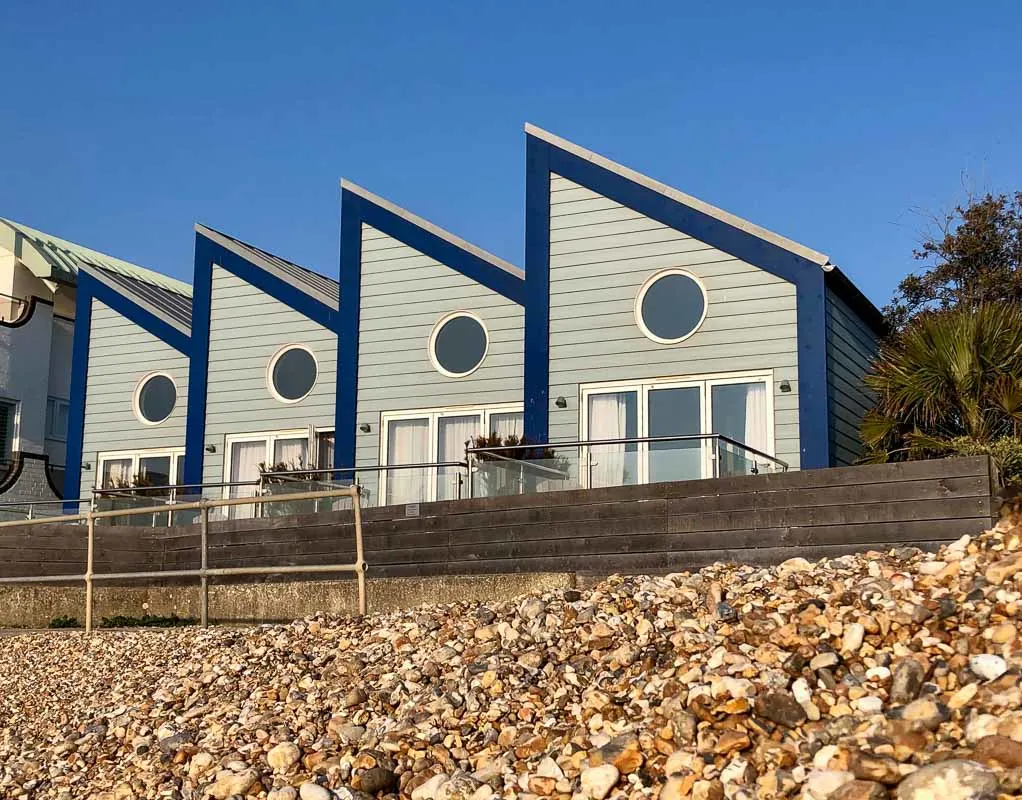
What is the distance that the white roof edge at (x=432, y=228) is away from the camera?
18.2 m

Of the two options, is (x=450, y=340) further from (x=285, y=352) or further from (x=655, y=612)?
(x=655, y=612)

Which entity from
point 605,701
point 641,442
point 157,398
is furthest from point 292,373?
point 605,701

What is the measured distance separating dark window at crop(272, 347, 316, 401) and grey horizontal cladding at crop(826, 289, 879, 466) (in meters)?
8.79

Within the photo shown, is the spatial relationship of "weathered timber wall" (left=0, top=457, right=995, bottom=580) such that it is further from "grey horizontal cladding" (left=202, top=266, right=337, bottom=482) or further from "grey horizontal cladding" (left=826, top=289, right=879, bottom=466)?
"grey horizontal cladding" (left=826, top=289, right=879, bottom=466)

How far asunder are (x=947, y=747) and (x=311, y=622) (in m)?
6.04

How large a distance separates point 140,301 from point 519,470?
11.7 m

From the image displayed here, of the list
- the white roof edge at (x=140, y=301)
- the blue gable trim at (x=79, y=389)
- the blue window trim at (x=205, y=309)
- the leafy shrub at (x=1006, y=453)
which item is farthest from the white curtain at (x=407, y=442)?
the leafy shrub at (x=1006, y=453)

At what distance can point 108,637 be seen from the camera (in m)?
11.8

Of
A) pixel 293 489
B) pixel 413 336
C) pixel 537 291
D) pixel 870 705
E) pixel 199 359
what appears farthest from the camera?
pixel 199 359

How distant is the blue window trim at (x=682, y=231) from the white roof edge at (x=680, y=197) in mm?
60

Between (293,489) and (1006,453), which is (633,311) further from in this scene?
(1006,453)

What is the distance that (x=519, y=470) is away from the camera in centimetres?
1372

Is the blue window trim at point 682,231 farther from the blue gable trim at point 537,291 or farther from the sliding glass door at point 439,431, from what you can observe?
the sliding glass door at point 439,431

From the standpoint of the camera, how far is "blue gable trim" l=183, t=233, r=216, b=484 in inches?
810
